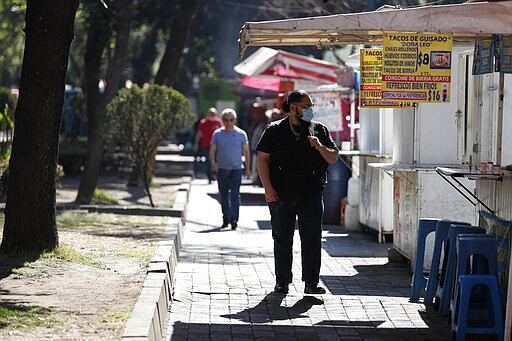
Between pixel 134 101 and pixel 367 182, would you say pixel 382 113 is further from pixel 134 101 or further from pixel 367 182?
pixel 134 101

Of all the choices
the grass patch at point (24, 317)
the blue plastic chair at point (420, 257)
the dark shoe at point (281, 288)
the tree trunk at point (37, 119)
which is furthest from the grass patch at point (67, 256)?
the blue plastic chair at point (420, 257)

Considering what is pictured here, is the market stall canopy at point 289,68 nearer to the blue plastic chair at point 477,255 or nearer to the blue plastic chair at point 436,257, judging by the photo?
the blue plastic chair at point 436,257

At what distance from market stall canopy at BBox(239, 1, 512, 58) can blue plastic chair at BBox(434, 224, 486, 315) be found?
1.59 meters

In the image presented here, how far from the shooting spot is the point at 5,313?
7.54 meters

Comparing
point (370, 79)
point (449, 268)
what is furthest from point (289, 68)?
point (449, 268)

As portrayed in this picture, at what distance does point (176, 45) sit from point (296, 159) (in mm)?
16754

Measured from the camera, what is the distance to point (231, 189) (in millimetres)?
16484

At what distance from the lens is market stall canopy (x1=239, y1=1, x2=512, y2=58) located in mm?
7613

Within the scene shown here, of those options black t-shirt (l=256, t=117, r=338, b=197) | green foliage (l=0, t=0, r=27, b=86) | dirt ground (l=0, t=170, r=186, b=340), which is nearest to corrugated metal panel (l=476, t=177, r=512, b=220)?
black t-shirt (l=256, t=117, r=338, b=197)

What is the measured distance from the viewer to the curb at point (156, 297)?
6.97 meters

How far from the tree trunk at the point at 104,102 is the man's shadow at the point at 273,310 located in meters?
9.83

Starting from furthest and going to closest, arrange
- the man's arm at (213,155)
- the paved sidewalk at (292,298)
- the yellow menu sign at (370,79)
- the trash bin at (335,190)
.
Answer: the trash bin at (335,190)
the man's arm at (213,155)
the yellow menu sign at (370,79)
the paved sidewalk at (292,298)

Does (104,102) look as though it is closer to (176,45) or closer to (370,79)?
(176,45)

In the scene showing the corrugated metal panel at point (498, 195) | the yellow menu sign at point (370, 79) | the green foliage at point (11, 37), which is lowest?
the corrugated metal panel at point (498, 195)
